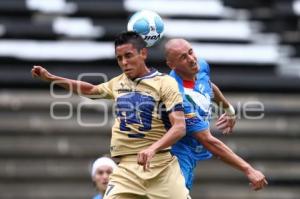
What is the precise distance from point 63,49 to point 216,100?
492 cm

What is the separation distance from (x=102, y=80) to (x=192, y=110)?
514 cm

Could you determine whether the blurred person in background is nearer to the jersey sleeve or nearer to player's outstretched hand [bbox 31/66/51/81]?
player's outstretched hand [bbox 31/66/51/81]

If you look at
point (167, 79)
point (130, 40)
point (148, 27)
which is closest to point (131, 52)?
point (130, 40)

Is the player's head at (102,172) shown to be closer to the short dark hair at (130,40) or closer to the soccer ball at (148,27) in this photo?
the soccer ball at (148,27)

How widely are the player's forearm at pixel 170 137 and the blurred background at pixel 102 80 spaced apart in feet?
18.5

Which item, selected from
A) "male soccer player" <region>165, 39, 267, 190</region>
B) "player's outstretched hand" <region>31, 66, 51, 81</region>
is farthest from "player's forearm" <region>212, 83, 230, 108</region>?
"player's outstretched hand" <region>31, 66, 51, 81</region>

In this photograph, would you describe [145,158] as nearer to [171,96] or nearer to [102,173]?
[171,96]

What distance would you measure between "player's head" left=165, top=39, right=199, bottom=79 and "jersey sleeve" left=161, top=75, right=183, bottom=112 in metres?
0.45

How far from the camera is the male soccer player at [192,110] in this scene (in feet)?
20.0

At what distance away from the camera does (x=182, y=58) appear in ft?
20.4

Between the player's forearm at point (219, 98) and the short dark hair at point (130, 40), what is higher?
the short dark hair at point (130, 40)

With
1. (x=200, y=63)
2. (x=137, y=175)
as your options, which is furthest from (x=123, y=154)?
(x=200, y=63)

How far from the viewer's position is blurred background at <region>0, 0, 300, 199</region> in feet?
36.9

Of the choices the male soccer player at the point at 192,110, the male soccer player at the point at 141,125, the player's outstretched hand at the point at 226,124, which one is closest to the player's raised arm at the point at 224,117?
the player's outstretched hand at the point at 226,124
